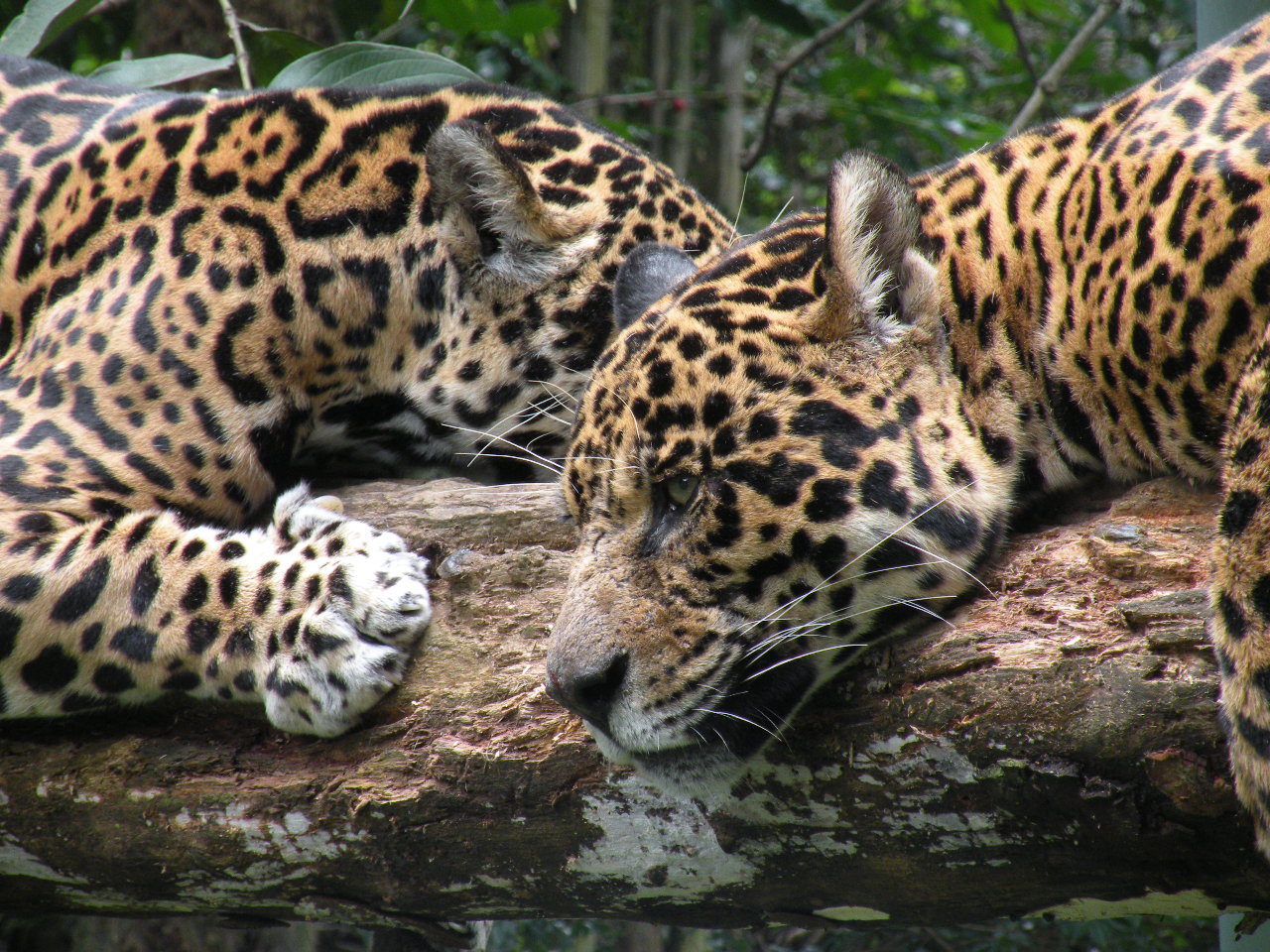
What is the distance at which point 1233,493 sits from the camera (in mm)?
2648

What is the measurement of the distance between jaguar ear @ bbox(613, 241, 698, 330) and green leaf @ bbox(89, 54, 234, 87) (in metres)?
2.85

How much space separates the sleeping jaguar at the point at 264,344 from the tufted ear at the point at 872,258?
157cm

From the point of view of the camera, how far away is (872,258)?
3.31 meters

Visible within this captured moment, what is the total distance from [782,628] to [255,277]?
8.22ft

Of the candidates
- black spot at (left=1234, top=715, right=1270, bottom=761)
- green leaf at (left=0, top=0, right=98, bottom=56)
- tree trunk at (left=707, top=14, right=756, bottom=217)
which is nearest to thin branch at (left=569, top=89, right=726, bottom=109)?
tree trunk at (left=707, top=14, right=756, bottom=217)

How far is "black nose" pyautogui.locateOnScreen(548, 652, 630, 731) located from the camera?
3000mm

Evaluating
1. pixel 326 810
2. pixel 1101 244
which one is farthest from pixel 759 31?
pixel 326 810

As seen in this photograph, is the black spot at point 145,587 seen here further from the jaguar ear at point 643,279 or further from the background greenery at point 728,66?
the background greenery at point 728,66

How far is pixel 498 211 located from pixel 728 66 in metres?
6.39

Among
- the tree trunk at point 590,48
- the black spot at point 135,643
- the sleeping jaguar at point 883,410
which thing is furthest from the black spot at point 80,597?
the tree trunk at point 590,48

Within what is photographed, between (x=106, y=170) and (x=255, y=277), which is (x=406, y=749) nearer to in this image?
(x=255, y=277)

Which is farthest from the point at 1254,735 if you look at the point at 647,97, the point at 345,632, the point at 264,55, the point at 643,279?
the point at 647,97

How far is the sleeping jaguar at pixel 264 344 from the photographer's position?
3.83 metres

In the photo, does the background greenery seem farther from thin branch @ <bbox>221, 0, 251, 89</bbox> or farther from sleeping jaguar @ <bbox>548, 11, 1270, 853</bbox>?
sleeping jaguar @ <bbox>548, 11, 1270, 853</bbox>
